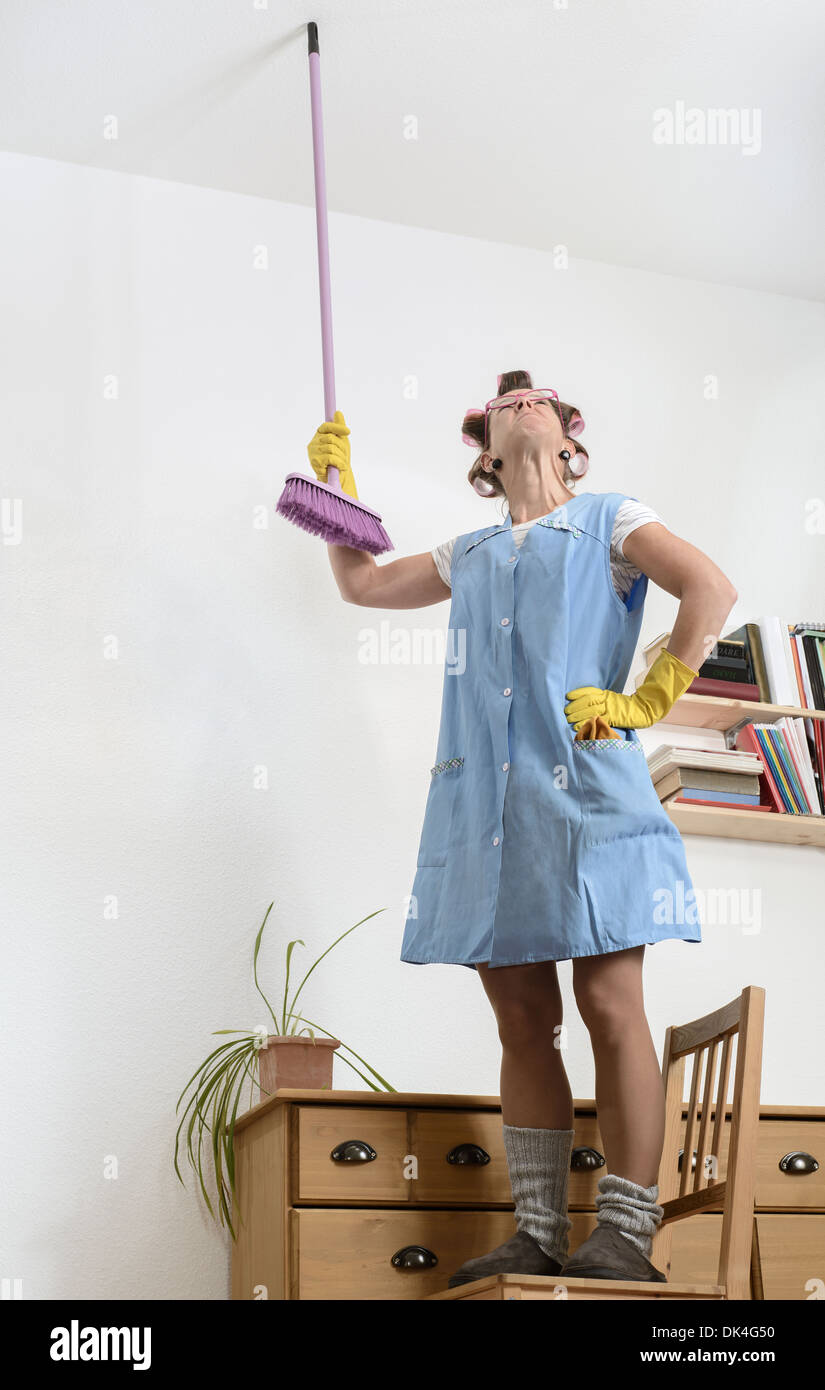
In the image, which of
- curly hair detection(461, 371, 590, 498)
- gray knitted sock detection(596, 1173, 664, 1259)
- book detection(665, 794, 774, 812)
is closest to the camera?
gray knitted sock detection(596, 1173, 664, 1259)

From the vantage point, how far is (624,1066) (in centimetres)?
183

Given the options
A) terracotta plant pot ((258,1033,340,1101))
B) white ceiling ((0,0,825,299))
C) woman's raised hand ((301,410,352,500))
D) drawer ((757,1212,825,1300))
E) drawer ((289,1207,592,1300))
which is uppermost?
white ceiling ((0,0,825,299))

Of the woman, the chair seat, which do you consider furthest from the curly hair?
the chair seat

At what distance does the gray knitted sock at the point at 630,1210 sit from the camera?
1.77 metres

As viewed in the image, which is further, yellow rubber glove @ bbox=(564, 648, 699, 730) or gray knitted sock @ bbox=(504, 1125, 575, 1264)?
yellow rubber glove @ bbox=(564, 648, 699, 730)

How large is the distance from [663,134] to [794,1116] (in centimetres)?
205

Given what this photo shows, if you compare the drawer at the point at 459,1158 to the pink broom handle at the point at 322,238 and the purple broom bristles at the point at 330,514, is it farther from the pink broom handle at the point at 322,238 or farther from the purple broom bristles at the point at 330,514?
the pink broom handle at the point at 322,238

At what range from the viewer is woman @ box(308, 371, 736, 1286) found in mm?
1819

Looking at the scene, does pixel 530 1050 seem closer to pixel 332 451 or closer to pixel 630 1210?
pixel 630 1210

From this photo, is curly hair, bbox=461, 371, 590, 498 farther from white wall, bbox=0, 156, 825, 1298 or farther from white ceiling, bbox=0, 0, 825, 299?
white ceiling, bbox=0, 0, 825, 299

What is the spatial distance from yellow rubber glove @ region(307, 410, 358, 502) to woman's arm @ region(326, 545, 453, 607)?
0.11 m

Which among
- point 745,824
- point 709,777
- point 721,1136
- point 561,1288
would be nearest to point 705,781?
point 709,777
